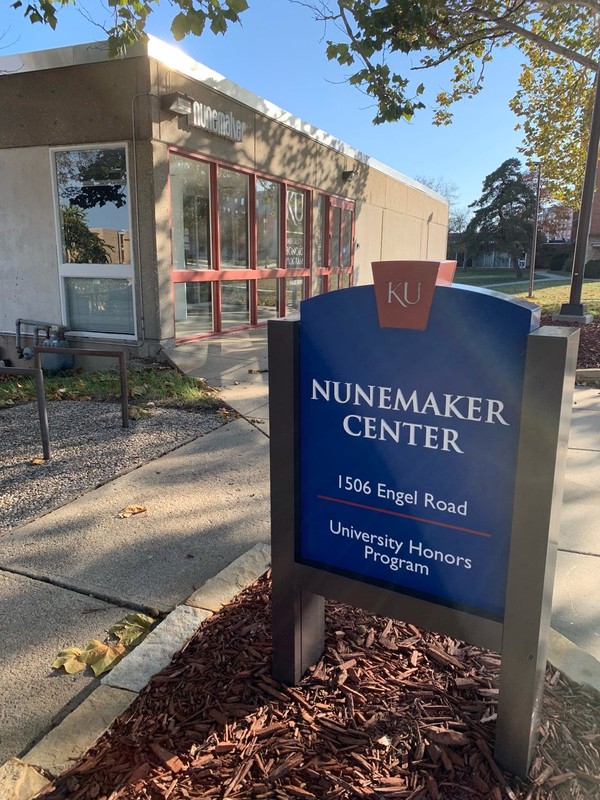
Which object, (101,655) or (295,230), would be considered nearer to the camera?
(101,655)

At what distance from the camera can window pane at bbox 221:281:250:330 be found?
36.3 ft

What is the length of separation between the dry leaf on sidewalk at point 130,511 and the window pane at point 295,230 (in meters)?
9.98

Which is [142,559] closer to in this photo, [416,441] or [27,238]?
[416,441]

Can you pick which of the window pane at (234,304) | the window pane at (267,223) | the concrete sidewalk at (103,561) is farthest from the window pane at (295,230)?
the concrete sidewalk at (103,561)

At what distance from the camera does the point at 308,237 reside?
46.3ft

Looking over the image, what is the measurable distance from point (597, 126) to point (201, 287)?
7869mm

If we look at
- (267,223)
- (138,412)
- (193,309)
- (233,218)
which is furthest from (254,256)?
(138,412)

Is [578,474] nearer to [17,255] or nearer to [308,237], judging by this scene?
[17,255]

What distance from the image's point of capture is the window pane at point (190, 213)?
9.46 m

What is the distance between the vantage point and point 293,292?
13.9 meters

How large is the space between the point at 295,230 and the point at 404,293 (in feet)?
40.5

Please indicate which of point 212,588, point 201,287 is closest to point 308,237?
point 201,287

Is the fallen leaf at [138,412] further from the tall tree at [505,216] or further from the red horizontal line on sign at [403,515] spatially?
the tall tree at [505,216]

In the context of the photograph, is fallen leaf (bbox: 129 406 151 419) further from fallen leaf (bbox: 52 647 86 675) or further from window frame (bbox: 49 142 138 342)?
fallen leaf (bbox: 52 647 86 675)
